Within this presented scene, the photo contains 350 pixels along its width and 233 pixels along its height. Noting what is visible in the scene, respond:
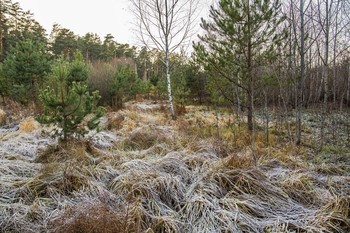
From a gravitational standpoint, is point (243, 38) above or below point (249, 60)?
above

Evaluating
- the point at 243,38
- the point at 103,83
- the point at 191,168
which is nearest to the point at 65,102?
the point at 191,168

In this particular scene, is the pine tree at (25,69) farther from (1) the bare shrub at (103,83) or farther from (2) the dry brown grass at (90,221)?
(2) the dry brown grass at (90,221)

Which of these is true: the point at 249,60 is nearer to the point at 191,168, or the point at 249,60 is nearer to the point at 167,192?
the point at 191,168

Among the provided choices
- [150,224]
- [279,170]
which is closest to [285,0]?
[279,170]

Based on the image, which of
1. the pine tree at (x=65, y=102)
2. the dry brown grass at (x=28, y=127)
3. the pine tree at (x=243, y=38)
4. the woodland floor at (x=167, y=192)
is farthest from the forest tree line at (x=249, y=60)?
the dry brown grass at (x=28, y=127)

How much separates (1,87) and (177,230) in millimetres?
11083

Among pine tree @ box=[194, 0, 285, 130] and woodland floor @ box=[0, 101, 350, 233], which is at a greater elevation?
pine tree @ box=[194, 0, 285, 130]

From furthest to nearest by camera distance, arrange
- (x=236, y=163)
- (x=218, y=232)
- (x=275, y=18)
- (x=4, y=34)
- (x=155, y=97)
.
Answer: (x=4, y=34), (x=155, y=97), (x=275, y=18), (x=236, y=163), (x=218, y=232)

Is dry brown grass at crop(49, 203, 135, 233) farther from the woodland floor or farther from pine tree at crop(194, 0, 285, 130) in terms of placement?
pine tree at crop(194, 0, 285, 130)

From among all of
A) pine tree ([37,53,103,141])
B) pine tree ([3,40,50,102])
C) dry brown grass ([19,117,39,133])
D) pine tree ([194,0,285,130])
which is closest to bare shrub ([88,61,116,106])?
pine tree ([3,40,50,102])

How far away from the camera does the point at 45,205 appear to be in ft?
8.54

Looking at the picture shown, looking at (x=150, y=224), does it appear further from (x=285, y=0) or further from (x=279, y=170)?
(x=285, y=0)

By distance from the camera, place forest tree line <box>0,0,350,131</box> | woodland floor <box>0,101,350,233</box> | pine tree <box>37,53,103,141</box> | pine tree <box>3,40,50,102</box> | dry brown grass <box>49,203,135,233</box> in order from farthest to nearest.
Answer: pine tree <box>3,40,50,102</box>
forest tree line <box>0,0,350,131</box>
pine tree <box>37,53,103,141</box>
woodland floor <box>0,101,350,233</box>
dry brown grass <box>49,203,135,233</box>

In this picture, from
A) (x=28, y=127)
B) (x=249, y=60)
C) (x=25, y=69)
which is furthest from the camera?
(x=25, y=69)
